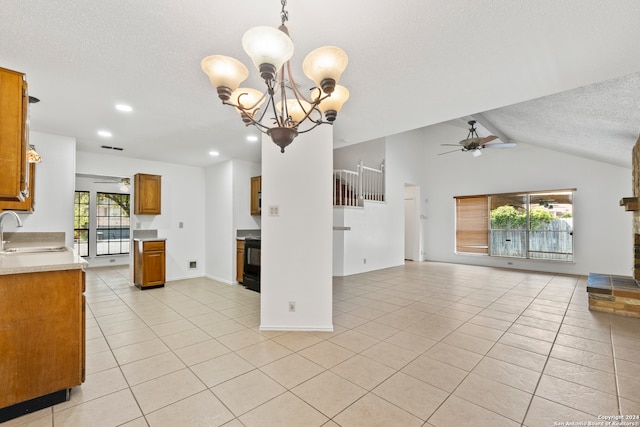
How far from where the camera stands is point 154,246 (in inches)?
205

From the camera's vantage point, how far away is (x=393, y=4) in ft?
5.31

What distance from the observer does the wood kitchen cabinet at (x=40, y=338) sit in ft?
5.67

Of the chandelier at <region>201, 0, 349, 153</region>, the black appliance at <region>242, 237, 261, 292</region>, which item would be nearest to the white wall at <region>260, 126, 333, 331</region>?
the chandelier at <region>201, 0, 349, 153</region>

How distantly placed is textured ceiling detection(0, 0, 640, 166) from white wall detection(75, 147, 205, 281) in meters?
1.77

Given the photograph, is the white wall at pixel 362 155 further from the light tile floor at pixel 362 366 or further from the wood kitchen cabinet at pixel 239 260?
the light tile floor at pixel 362 366

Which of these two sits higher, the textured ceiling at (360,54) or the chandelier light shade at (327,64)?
the textured ceiling at (360,54)

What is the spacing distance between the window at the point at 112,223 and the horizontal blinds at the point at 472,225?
9.56 metres

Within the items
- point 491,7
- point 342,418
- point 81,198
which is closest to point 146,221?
point 81,198

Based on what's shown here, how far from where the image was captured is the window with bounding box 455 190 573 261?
6.57m

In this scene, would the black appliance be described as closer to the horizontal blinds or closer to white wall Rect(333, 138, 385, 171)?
white wall Rect(333, 138, 385, 171)

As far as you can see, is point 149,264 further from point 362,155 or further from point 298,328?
point 362,155

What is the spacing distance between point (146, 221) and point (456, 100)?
5681 millimetres

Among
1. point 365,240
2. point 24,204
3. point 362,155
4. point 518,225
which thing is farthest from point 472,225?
point 24,204

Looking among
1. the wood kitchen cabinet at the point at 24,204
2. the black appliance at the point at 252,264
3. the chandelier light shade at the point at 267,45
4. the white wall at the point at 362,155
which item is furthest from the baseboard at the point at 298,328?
the white wall at the point at 362,155
